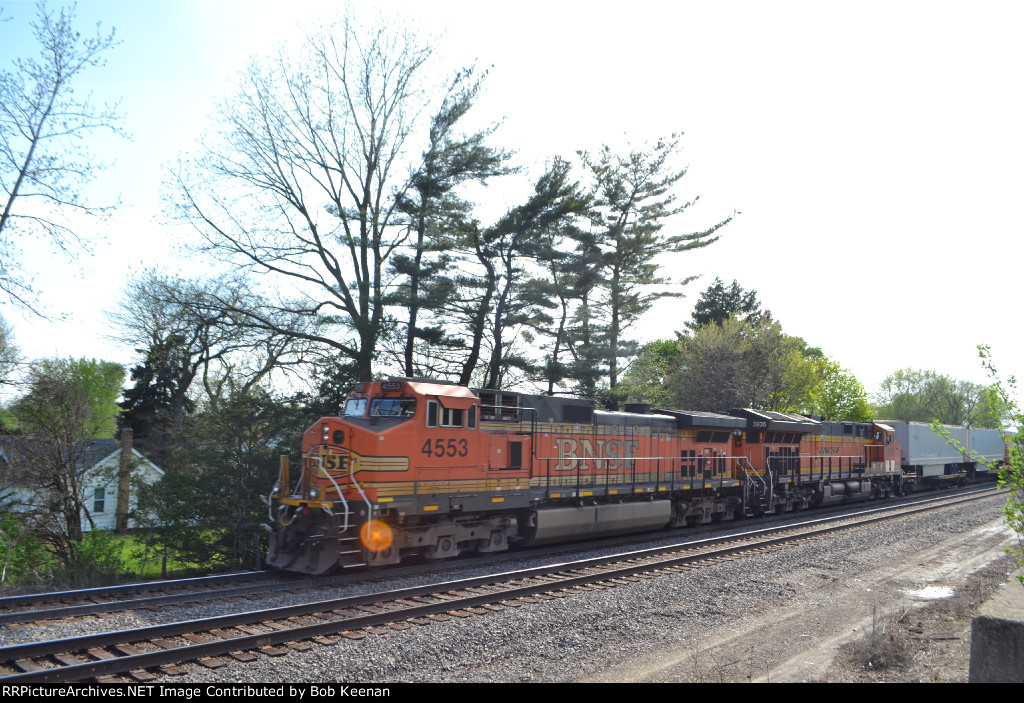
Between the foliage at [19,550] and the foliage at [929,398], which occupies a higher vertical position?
the foliage at [929,398]

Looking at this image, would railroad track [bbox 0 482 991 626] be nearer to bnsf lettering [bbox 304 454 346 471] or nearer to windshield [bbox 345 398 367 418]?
bnsf lettering [bbox 304 454 346 471]

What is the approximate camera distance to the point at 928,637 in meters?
8.10

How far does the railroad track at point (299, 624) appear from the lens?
21.8ft

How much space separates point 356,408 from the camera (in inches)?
496

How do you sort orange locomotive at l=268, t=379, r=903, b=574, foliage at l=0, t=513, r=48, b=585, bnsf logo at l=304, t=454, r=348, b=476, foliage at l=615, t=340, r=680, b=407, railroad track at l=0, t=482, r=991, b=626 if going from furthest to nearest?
foliage at l=615, t=340, r=680, b=407, foliage at l=0, t=513, r=48, b=585, bnsf logo at l=304, t=454, r=348, b=476, orange locomotive at l=268, t=379, r=903, b=574, railroad track at l=0, t=482, r=991, b=626

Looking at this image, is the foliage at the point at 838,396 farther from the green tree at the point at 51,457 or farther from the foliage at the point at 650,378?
the green tree at the point at 51,457

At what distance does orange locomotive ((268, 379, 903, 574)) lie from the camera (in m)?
11.3

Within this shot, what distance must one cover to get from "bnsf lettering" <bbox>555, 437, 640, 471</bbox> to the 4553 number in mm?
2963

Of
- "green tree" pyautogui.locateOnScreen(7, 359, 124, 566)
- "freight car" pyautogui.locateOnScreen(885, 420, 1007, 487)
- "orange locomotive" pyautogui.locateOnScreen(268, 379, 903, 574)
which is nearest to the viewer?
"orange locomotive" pyautogui.locateOnScreen(268, 379, 903, 574)

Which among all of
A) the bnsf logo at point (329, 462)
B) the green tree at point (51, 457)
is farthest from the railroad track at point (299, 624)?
the green tree at point (51, 457)

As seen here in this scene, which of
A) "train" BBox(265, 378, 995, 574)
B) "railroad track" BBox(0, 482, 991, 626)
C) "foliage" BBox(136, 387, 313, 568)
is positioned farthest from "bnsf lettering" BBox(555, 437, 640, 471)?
"foliage" BBox(136, 387, 313, 568)

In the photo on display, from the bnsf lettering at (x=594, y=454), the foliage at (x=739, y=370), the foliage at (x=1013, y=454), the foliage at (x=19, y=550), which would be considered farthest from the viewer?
the foliage at (x=739, y=370)

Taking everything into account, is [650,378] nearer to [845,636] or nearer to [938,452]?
[938,452]

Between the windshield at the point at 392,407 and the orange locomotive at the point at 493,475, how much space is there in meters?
0.02
